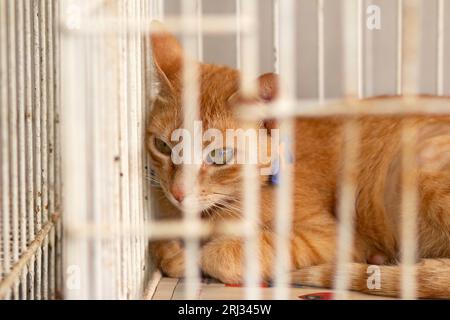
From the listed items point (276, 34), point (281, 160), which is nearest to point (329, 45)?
point (276, 34)

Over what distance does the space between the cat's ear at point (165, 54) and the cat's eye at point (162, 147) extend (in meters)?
0.12

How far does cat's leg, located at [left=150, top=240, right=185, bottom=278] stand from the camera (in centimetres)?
142

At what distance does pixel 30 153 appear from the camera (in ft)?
4.22

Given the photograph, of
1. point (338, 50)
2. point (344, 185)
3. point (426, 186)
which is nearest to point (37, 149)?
point (344, 185)

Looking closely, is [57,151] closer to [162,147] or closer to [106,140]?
[162,147]

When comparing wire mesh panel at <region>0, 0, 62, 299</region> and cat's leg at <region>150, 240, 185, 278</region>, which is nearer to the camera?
wire mesh panel at <region>0, 0, 62, 299</region>

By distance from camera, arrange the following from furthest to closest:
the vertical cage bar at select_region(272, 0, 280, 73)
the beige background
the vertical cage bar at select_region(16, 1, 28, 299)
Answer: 1. the beige background
2. the vertical cage bar at select_region(272, 0, 280, 73)
3. the vertical cage bar at select_region(16, 1, 28, 299)

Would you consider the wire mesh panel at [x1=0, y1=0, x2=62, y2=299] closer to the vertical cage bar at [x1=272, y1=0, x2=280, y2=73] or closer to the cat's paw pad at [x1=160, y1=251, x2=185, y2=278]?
the cat's paw pad at [x1=160, y1=251, x2=185, y2=278]

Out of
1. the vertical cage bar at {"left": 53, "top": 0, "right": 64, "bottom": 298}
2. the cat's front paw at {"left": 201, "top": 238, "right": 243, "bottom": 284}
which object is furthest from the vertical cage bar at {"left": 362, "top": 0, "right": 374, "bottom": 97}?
the vertical cage bar at {"left": 53, "top": 0, "right": 64, "bottom": 298}

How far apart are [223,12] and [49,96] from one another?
585 mm

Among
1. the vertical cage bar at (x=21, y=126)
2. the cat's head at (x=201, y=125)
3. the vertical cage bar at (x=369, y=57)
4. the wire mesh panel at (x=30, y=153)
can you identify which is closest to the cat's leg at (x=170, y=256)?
the cat's head at (x=201, y=125)

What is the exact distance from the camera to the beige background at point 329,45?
182cm

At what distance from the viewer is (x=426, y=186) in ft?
4.55

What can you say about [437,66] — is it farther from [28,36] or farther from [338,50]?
[28,36]
